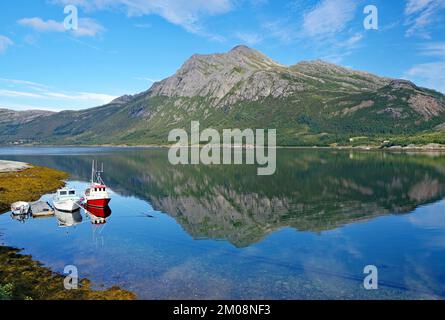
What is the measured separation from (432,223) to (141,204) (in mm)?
70952

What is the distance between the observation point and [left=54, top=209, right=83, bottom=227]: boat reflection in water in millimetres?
76500

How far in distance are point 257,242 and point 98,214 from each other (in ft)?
141

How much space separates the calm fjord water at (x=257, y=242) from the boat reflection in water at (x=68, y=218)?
4.70ft

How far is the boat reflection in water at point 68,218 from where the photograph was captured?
76500 mm

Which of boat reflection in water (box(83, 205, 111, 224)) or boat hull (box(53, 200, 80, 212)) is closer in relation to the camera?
boat reflection in water (box(83, 205, 111, 224))

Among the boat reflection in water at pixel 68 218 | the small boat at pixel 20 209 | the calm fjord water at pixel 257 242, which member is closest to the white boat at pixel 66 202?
the boat reflection in water at pixel 68 218

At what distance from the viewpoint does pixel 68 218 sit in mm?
80875

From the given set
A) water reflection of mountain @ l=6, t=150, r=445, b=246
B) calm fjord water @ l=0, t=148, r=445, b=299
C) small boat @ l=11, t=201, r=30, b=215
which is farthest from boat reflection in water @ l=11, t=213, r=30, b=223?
water reflection of mountain @ l=6, t=150, r=445, b=246

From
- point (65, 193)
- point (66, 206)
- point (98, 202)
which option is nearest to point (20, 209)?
point (66, 206)

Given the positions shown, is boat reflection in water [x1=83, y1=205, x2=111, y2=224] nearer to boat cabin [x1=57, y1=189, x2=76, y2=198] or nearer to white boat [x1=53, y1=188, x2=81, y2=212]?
white boat [x1=53, y1=188, x2=81, y2=212]

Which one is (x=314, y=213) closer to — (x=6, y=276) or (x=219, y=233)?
(x=219, y=233)

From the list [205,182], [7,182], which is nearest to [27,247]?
[7,182]

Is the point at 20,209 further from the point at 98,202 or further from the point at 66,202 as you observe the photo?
the point at 98,202

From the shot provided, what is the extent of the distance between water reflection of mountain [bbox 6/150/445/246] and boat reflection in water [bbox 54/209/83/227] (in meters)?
20.8
